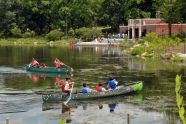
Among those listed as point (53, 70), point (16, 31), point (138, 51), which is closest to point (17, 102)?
point (53, 70)

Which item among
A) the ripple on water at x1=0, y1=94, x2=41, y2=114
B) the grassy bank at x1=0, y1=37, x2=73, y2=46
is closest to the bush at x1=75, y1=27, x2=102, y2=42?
the grassy bank at x1=0, y1=37, x2=73, y2=46

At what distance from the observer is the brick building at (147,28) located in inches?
3780

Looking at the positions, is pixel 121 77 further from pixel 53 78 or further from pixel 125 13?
pixel 125 13

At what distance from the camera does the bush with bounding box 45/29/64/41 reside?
395 ft

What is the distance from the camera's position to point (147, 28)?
10125 centimetres

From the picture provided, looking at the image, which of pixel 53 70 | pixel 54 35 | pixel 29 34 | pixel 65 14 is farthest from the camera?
pixel 29 34

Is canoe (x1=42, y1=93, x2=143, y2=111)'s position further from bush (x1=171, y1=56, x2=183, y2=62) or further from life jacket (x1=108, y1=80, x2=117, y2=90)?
bush (x1=171, y1=56, x2=183, y2=62)

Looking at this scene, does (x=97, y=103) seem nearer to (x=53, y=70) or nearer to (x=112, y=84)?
(x=112, y=84)

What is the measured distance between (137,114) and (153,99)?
17.9 feet

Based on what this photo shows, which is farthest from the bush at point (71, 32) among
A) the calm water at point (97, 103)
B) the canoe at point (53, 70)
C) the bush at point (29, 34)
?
the canoe at point (53, 70)

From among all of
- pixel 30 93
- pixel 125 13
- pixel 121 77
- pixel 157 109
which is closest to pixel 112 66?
pixel 121 77

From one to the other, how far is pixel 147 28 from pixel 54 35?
30360 mm

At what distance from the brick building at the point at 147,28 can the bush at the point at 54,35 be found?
16.8 m

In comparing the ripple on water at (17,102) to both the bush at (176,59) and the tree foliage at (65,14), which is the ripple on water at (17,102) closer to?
the bush at (176,59)
